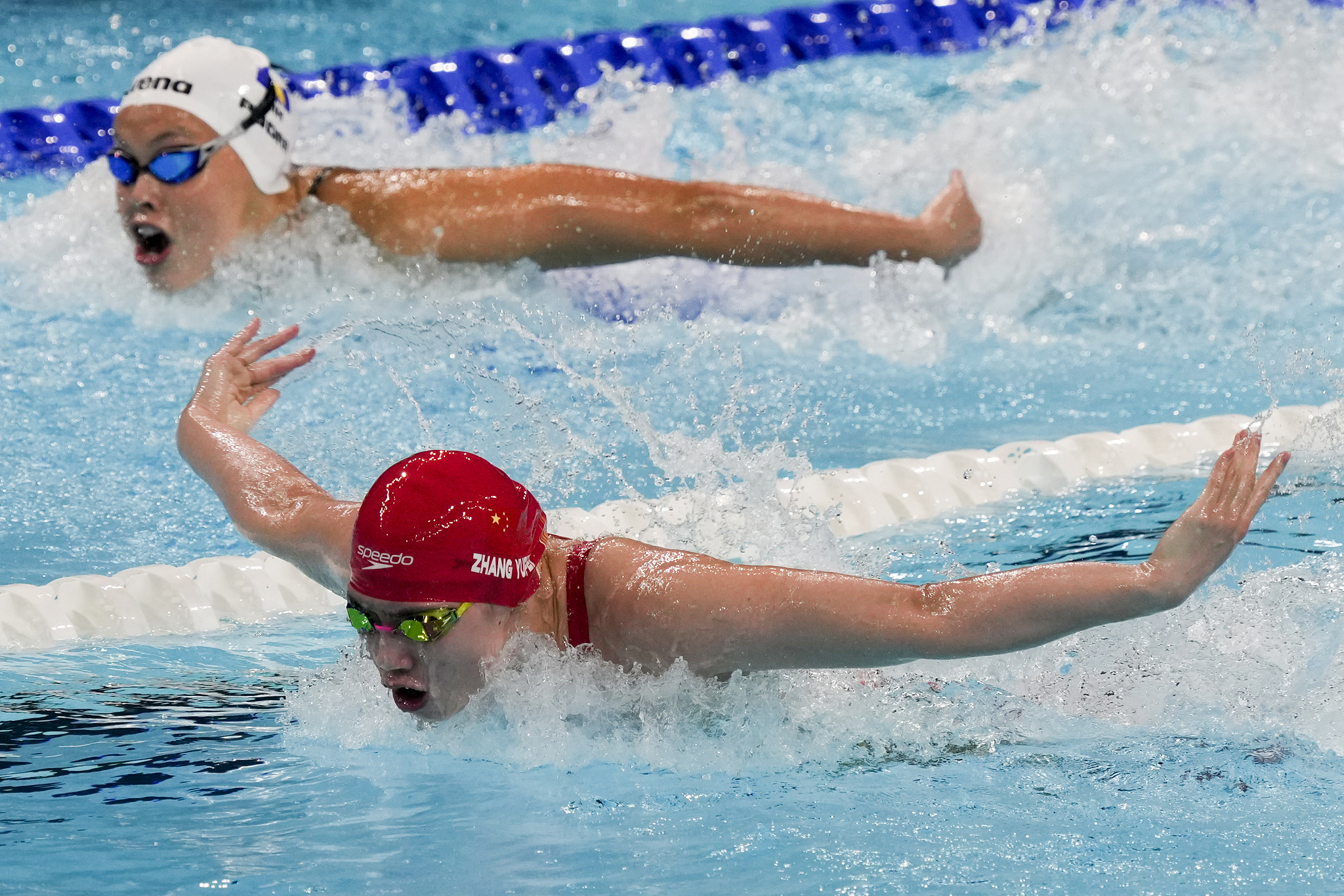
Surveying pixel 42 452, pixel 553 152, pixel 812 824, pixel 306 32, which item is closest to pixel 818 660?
pixel 812 824

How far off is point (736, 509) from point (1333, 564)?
1.07 m

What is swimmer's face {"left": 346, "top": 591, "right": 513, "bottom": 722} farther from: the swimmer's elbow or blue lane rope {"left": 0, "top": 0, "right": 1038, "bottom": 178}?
blue lane rope {"left": 0, "top": 0, "right": 1038, "bottom": 178}

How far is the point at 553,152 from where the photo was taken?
18.0 feet

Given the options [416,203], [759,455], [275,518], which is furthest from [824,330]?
[275,518]

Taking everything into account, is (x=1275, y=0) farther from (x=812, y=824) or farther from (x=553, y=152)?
(x=812, y=824)

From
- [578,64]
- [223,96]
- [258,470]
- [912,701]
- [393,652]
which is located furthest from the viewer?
[578,64]

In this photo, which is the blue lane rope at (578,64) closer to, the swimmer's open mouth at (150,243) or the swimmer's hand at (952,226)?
the swimmer's open mouth at (150,243)

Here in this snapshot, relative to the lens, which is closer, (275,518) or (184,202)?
(275,518)

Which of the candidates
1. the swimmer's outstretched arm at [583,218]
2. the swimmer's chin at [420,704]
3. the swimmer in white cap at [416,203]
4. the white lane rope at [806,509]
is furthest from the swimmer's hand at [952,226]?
the swimmer's chin at [420,704]

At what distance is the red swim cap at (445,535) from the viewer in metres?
1.92

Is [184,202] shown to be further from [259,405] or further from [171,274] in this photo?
[259,405]

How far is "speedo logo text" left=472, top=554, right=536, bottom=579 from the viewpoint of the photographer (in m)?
1.95

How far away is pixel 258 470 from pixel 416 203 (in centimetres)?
151

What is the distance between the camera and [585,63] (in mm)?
6160
